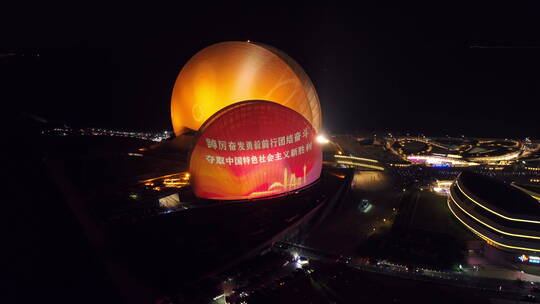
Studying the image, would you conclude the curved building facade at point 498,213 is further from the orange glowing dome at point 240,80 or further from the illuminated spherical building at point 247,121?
the orange glowing dome at point 240,80

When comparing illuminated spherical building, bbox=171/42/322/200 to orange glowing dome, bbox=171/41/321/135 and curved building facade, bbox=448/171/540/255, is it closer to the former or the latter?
orange glowing dome, bbox=171/41/321/135

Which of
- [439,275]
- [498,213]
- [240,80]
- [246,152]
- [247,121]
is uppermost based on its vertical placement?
[240,80]

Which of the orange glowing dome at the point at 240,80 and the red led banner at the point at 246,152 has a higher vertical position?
the orange glowing dome at the point at 240,80

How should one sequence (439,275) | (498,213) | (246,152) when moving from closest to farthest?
(439,275), (246,152), (498,213)

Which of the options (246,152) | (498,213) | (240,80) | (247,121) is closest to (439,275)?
(498,213)

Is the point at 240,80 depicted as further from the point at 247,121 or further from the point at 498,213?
the point at 498,213

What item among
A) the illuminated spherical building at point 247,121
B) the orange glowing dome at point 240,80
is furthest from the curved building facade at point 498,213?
the orange glowing dome at point 240,80
